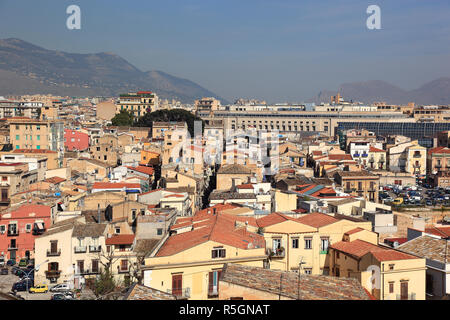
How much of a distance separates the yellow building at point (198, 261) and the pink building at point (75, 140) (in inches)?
1236

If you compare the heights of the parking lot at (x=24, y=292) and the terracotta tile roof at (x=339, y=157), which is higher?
the terracotta tile roof at (x=339, y=157)

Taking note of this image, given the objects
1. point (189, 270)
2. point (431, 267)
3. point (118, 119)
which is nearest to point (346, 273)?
point (431, 267)

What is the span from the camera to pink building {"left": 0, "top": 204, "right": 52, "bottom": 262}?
17750 millimetres

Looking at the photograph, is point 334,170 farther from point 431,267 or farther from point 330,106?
point 330,106

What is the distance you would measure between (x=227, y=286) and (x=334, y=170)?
23372mm

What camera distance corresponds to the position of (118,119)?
56250mm

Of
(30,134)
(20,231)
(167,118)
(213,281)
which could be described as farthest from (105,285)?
(167,118)

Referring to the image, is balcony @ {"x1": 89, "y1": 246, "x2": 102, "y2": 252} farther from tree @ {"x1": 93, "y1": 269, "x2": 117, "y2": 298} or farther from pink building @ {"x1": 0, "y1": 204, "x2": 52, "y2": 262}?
pink building @ {"x1": 0, "y1": 204, "x2": 52, "y2": 262}

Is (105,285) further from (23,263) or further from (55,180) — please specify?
(55,180)

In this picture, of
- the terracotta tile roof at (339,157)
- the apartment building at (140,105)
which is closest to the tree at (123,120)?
the apartment building at (140,105)

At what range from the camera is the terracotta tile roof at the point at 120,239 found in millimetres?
14932

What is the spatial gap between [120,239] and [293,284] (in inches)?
328

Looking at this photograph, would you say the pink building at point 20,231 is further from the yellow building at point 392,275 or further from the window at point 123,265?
the yellow building at point 392,275

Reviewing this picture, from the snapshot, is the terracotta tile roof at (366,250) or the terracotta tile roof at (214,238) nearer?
the terracotta tile roof at (366,250)
